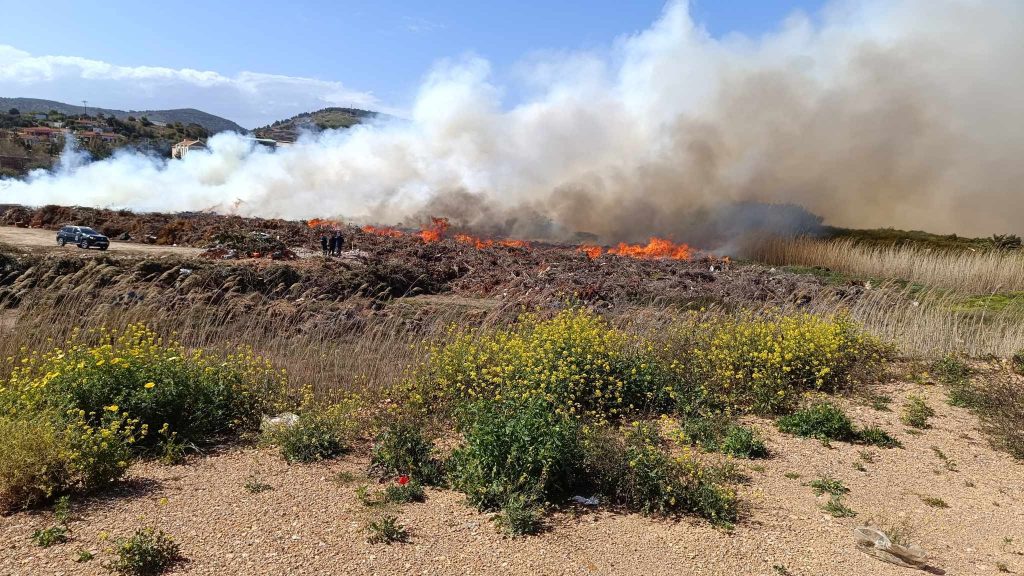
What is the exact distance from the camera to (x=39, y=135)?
322 ft

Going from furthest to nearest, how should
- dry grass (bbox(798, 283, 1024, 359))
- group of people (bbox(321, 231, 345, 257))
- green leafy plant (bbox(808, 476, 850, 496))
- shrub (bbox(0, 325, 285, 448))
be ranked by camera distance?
group of people (bbox(321, 231, 345, 257)) < dry grass (bbox(798, 283, 1024, 359)) < shrub (bbox(0, 325, 285, 448)) < green leafy plant (bbox(808, 476, 850, 496))

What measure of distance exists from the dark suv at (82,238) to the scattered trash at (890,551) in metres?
34.9

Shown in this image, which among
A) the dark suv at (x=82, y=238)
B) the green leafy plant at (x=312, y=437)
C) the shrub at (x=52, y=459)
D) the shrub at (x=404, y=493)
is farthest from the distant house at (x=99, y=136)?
the shrub at (x=404, y=493)

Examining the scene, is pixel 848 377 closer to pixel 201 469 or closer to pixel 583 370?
pixel 583 370

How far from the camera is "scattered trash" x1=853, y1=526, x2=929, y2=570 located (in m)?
5.45

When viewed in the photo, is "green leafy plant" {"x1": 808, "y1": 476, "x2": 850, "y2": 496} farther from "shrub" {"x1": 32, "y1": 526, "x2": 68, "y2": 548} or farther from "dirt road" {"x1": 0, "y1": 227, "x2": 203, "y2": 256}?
"dirt road" {"x1": 0, "y1": 227, "x2": 203, "y2": 256}

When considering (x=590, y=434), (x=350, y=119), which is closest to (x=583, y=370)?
(x=590, y=434)

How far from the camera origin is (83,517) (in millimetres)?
5840

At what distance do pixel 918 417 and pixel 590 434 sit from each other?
16.8 ft

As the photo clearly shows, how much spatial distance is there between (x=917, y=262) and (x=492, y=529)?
84.8 ft

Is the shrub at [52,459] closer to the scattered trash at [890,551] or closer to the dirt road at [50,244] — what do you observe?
the scattered trash at [890,551]

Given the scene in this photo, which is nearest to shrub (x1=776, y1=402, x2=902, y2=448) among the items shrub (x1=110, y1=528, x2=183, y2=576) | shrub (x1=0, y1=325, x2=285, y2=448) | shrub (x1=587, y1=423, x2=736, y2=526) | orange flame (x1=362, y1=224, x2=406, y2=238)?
shrub (x1=587, y1=423, x2=736, y2=526)

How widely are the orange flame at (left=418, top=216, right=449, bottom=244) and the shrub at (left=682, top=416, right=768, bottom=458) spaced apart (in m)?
29.6

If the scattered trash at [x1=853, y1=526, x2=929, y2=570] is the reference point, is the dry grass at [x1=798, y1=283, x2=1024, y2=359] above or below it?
above
